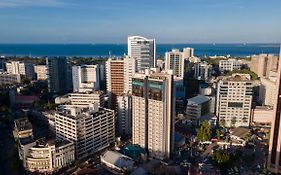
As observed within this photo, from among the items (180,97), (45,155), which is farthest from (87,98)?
(180,97)

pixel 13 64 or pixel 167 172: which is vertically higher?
pixel 13 64

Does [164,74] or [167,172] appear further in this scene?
[164,74]

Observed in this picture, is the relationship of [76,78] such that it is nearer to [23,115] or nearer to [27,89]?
[27,89]

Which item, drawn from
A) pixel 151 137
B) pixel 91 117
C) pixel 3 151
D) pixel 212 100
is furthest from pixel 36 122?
pixel 212 100

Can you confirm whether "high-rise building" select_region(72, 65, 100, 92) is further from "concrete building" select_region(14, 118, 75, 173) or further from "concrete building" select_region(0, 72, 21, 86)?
"concrete building" select_region(14, 118, 75, 173)

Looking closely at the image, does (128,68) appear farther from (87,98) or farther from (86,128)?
(86,128)

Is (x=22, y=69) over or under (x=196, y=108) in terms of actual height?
over
